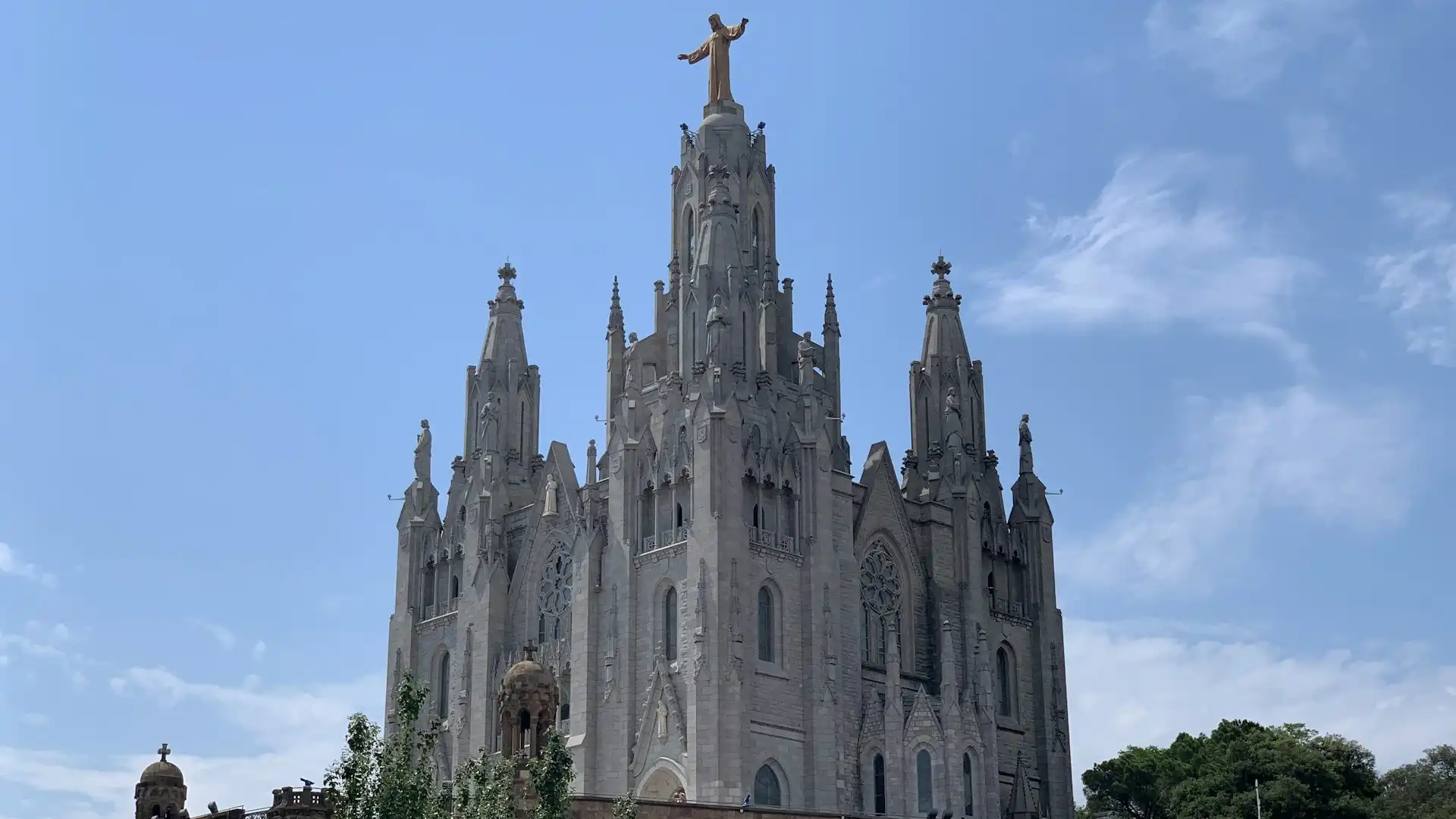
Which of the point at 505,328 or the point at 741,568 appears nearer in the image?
the point at 741,568

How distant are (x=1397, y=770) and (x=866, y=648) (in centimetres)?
4494

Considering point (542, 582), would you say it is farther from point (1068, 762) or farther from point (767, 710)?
point (1068, 762)

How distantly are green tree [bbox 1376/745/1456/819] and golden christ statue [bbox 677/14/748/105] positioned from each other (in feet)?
134

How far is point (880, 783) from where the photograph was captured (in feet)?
192

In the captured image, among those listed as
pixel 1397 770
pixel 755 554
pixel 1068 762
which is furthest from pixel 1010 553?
pixel 1397 770

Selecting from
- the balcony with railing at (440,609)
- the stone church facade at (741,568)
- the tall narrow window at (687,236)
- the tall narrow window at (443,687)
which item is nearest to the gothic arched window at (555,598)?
the stone church facade at (741,568)

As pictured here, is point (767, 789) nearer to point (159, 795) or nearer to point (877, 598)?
point (877, 598)

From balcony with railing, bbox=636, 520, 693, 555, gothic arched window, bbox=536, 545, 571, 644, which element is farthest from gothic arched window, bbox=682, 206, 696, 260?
gothic arched window, bbox=536, 545, 571, 644

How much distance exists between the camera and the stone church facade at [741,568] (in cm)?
5619

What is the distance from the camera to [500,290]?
72250mm

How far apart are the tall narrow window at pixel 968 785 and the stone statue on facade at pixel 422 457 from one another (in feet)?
77.0

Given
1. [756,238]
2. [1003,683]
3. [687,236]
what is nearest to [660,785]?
[1003,683]

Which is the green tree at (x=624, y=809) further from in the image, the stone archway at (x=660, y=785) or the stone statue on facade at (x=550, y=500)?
the stone statue on facade at (x=550, y=500)

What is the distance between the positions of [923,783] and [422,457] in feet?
77.7
